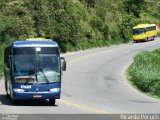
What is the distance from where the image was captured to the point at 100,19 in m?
80.9

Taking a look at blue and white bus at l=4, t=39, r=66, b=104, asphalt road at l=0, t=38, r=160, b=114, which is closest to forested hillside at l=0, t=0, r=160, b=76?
asphalt road at l=0, t=38, r=160, b=114

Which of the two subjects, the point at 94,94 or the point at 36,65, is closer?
the point at 36,65

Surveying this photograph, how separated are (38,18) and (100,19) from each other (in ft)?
57.6

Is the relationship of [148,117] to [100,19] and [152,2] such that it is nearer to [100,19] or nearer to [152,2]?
[100,19]

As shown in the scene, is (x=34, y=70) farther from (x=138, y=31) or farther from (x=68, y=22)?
(x=138, y=31)

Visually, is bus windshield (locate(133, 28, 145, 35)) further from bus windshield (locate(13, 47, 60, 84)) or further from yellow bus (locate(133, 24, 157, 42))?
bus windshield (locate(13, 47, 60, 84))

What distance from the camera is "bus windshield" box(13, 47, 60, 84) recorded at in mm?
23828

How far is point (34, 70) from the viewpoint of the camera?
23891mm

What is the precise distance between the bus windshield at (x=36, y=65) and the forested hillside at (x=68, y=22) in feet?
66.9

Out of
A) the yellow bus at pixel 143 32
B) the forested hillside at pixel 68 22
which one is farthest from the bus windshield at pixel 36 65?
the yellow bus at pixel 143 32

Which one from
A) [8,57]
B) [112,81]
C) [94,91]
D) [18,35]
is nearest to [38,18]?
[18,35]

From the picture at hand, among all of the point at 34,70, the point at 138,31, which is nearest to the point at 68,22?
the point at 138,31

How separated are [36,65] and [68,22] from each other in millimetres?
44876

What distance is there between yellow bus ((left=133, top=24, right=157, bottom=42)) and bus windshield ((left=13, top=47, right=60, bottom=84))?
2524 inches
